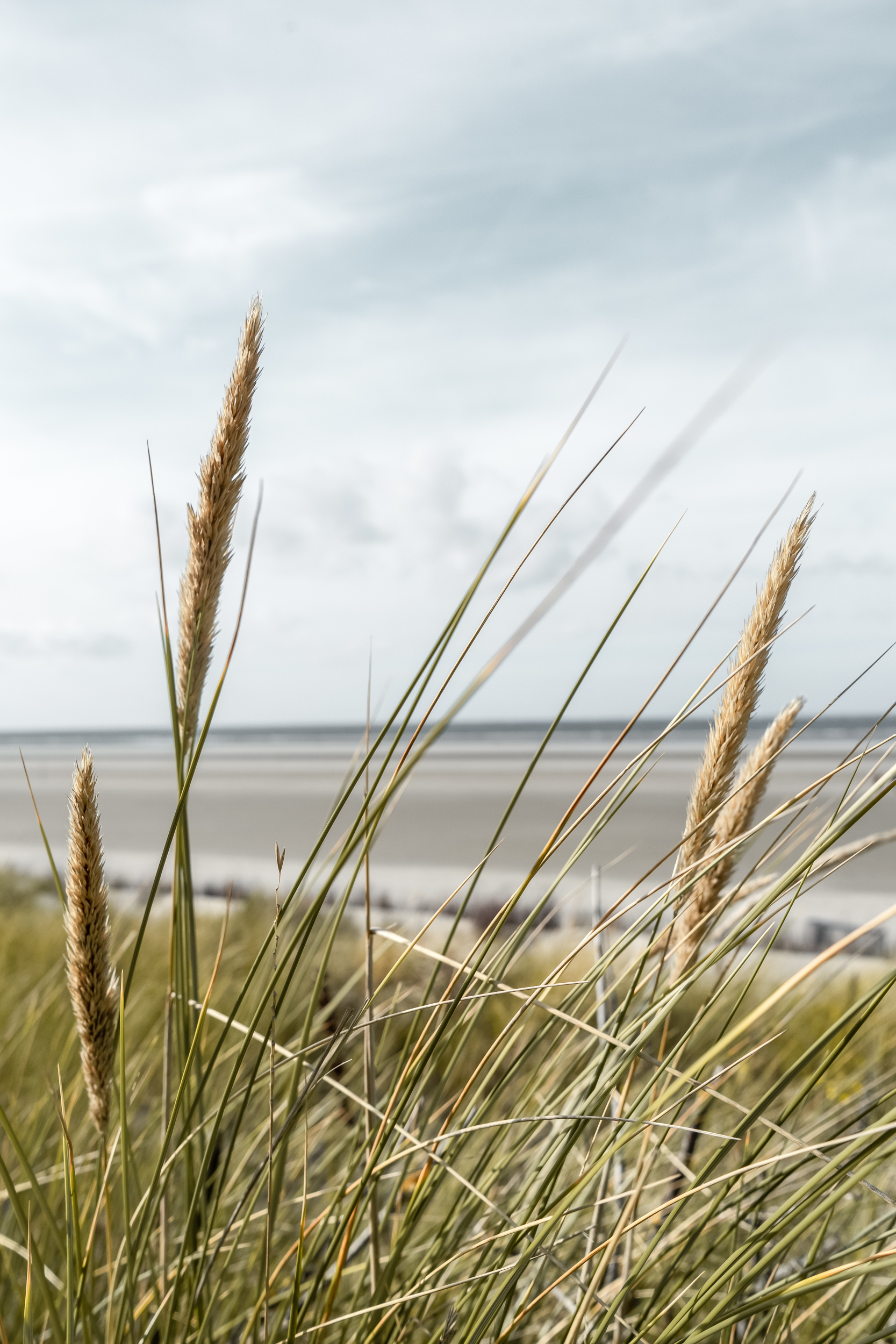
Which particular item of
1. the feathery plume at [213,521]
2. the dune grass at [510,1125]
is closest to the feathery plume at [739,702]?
the dune grass at [510,1125]

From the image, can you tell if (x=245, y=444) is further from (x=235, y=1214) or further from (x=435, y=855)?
(x=435, y=855)

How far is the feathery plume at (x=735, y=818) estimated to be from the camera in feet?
3.08

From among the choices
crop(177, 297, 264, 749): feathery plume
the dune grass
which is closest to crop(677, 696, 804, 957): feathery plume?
the dune grass

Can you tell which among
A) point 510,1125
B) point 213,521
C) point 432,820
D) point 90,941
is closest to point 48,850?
point 90,941

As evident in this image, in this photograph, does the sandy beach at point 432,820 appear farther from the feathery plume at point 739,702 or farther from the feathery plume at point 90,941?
the feathery plume at point 90,941

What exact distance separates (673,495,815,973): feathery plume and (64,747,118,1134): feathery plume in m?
0.48

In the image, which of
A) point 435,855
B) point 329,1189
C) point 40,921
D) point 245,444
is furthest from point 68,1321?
point 435,855

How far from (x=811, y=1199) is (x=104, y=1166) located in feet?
2.11

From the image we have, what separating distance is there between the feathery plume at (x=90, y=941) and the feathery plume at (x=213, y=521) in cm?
14

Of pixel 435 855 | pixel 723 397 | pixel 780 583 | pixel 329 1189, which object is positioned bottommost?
pixel 435 855

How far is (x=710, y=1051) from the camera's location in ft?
2.24

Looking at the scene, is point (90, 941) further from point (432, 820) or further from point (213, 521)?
point (432, 820)

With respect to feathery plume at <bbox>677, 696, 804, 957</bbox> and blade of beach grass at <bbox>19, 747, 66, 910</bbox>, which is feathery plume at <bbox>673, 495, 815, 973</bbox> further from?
blade of beach grass at <bbox>19, 747, 66, 910</bbox>

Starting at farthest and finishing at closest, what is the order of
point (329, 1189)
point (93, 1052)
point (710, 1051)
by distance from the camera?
point (329, 1189), point (93, 1052), point (710, 1051)
